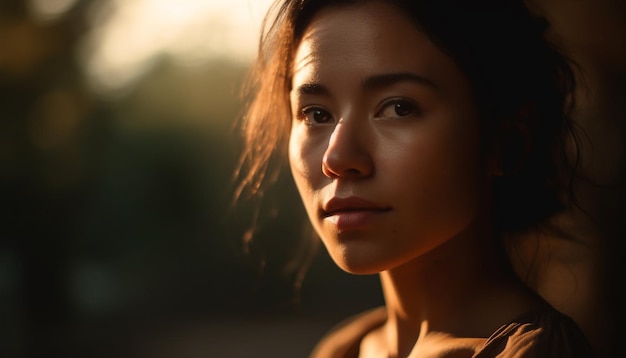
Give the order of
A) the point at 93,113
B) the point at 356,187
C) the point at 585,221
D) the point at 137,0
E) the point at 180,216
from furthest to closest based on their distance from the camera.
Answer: the point at 180,216, the point at 93,113, the point at 137,0, the point at 585,221, the point at 356,187

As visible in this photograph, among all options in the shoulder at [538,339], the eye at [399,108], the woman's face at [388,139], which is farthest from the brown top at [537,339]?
the eye at [399,108]

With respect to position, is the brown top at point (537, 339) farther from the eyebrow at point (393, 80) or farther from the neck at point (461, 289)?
the eyebrow at point (393, 80)

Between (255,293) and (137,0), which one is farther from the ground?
(137,0)

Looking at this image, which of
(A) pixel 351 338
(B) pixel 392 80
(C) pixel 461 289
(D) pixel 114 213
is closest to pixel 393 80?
(B) pixel 392 80

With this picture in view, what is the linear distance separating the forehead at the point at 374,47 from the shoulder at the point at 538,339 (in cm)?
28

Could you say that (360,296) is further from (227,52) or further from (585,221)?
(585,221)

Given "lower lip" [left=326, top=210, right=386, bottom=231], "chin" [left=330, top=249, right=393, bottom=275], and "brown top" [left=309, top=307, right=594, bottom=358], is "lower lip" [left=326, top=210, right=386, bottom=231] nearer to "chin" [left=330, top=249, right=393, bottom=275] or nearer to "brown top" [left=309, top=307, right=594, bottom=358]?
"chin" [left=330, top=249, right=393, bottom=275]

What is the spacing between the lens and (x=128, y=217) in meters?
2.98

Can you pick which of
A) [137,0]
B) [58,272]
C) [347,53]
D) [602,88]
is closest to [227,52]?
[137,0]

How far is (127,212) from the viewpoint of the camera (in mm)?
2988

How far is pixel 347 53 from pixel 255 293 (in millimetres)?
2302

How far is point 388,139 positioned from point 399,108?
0.12 ft

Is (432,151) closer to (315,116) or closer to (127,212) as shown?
(315,116)

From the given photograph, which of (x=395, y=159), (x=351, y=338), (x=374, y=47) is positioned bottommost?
(x=351, y=338)
